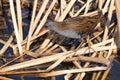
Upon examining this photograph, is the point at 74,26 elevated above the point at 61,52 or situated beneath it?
elevated above

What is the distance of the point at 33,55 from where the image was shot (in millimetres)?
4699

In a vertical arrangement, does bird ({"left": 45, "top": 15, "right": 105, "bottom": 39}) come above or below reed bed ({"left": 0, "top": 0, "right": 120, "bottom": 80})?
above

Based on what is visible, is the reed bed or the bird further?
the bird

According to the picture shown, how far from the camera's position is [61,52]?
4812 millimetres

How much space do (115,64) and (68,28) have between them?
2.67ft

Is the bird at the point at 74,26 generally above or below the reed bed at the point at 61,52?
above

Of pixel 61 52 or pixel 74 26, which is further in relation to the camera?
pixel 61 52

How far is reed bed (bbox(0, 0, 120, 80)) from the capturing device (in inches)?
171

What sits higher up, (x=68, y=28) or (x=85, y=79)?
(x=68, y=28)

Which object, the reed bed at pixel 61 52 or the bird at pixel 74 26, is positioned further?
the bird at pixel 74 26

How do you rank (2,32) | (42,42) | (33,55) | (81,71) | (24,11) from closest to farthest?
(81,71)
(33,55)
(42,42)
(2,32)
(24,11)

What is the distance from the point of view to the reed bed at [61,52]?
4336 millimetres

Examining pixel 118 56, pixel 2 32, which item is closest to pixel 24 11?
pixel 2 32

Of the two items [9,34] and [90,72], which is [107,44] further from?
[9,34]
